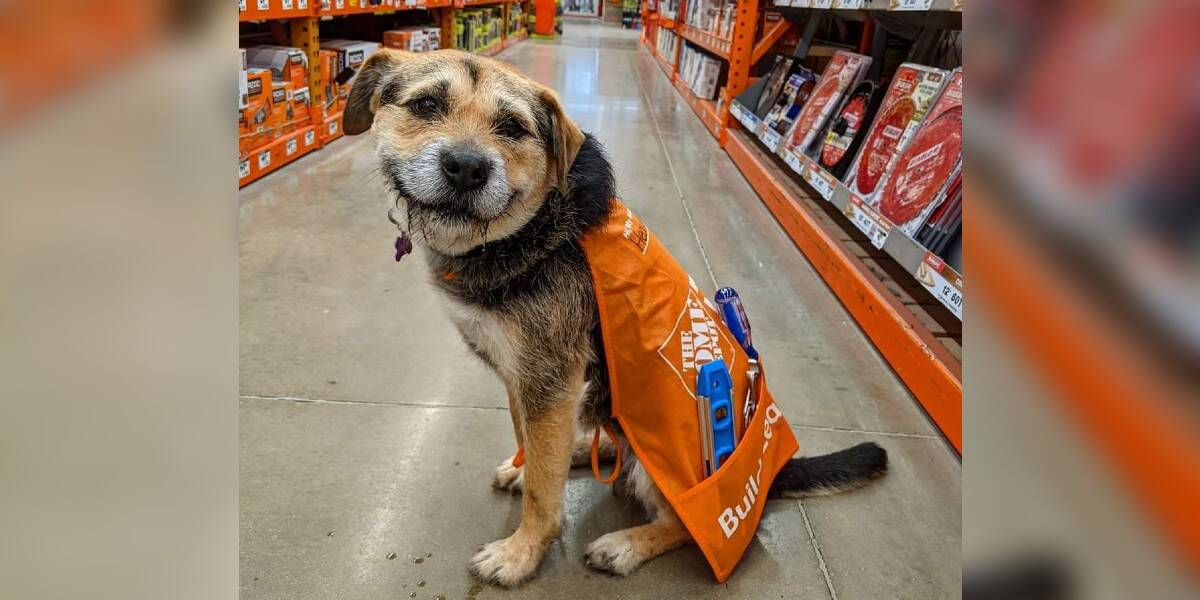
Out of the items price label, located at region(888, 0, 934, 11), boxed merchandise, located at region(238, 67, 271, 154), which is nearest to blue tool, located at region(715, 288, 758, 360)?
price label, located at region(888, 0, 934, 11)

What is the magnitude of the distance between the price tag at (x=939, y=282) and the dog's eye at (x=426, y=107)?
154 cm

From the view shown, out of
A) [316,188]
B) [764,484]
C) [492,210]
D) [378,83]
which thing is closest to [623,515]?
[764,484]

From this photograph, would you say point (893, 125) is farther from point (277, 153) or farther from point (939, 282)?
point (277, 153)

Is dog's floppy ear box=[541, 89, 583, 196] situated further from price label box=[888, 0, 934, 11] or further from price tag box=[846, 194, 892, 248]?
price tag box=[846, 194, 892, 248]

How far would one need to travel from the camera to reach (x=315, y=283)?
115 inches

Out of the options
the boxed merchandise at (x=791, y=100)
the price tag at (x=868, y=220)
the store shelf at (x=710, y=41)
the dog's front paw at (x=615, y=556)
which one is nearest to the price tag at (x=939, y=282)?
the price tag at (x=868, y=220)

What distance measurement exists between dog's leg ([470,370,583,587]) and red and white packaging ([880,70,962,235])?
66.5 inches

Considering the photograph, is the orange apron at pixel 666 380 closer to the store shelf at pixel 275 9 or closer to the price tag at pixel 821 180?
the price tag at pixel 821 180

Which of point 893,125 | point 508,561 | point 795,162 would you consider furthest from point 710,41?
point 508,561

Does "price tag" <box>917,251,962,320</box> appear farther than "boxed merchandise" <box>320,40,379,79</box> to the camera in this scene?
No

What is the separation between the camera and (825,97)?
4.02 meters

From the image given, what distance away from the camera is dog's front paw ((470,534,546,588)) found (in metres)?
1.59
